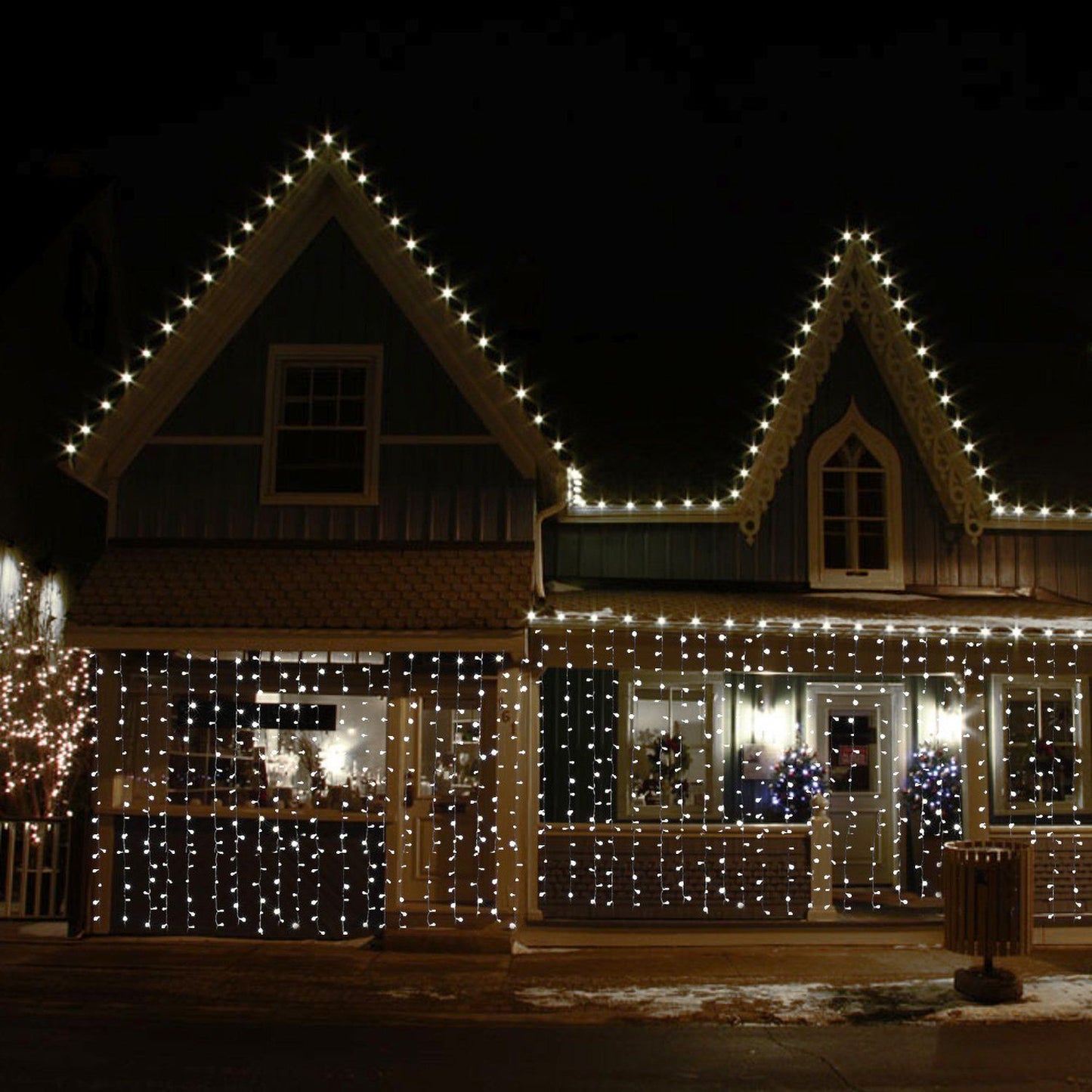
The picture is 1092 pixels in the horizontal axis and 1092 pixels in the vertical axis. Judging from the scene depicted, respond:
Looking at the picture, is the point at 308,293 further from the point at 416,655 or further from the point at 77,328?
the point at 77,328

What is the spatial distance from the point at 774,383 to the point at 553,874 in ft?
21.7

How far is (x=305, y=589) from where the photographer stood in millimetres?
12672

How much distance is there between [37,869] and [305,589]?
3.81m

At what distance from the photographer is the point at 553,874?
1299 centimetres

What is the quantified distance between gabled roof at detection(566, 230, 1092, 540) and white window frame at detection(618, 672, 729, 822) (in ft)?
6.20

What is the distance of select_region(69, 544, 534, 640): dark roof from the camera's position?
12.3 metres

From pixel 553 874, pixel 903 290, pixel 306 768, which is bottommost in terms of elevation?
pixel 553 874

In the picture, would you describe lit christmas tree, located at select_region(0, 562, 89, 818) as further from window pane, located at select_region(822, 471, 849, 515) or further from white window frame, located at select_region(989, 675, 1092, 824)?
white window frame, located at select_region(989, 675, 1092, 824)

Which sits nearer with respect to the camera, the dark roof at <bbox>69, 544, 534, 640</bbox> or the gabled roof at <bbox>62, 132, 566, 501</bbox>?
the dark roof at <bbox>69, 544, 534, 640</bbox>

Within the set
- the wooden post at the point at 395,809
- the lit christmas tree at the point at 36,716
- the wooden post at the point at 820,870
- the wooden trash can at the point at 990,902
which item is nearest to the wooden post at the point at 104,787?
the wooden post at the point at 395,809

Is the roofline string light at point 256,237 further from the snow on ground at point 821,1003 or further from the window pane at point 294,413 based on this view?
the snow on ground at point 821,1003

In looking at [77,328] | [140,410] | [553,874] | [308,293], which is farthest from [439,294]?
[77,328]

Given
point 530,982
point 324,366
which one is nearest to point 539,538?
point 324,366

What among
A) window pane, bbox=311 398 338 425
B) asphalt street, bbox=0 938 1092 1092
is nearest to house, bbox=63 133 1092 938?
window pane, bbox=311 398 338 425
